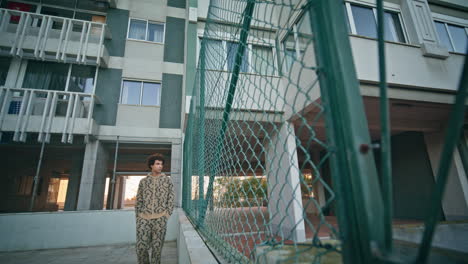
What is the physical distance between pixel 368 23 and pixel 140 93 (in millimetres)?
6953

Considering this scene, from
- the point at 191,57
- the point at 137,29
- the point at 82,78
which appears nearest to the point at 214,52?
the point at 191,57

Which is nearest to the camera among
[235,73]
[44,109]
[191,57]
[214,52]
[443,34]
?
[235,73]

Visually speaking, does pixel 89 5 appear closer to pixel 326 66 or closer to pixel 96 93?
pixel 96 93

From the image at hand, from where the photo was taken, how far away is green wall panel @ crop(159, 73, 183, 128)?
7425 millimetres

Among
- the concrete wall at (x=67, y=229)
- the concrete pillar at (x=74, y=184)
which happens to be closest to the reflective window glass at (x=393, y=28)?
the concrete wall at (x=67, y=229)

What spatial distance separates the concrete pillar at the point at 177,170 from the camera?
633 cm

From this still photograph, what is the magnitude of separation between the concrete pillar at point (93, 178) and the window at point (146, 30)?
14.0 ft

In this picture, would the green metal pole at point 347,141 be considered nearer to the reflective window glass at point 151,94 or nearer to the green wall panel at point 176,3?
the reflective window glass at point 151,94

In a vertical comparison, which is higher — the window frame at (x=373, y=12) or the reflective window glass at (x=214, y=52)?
the window frame at (x=373, y=12)

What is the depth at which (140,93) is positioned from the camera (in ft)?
24.6

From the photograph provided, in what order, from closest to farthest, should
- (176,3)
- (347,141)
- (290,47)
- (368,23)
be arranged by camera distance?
(347,141) → (290,47) → (368,23) → (176,3)

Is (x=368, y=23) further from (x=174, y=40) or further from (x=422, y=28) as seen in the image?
(x=174, y=40)

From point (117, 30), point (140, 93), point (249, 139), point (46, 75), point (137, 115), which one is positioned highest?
point (117, 30)

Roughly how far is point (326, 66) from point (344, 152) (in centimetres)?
19
